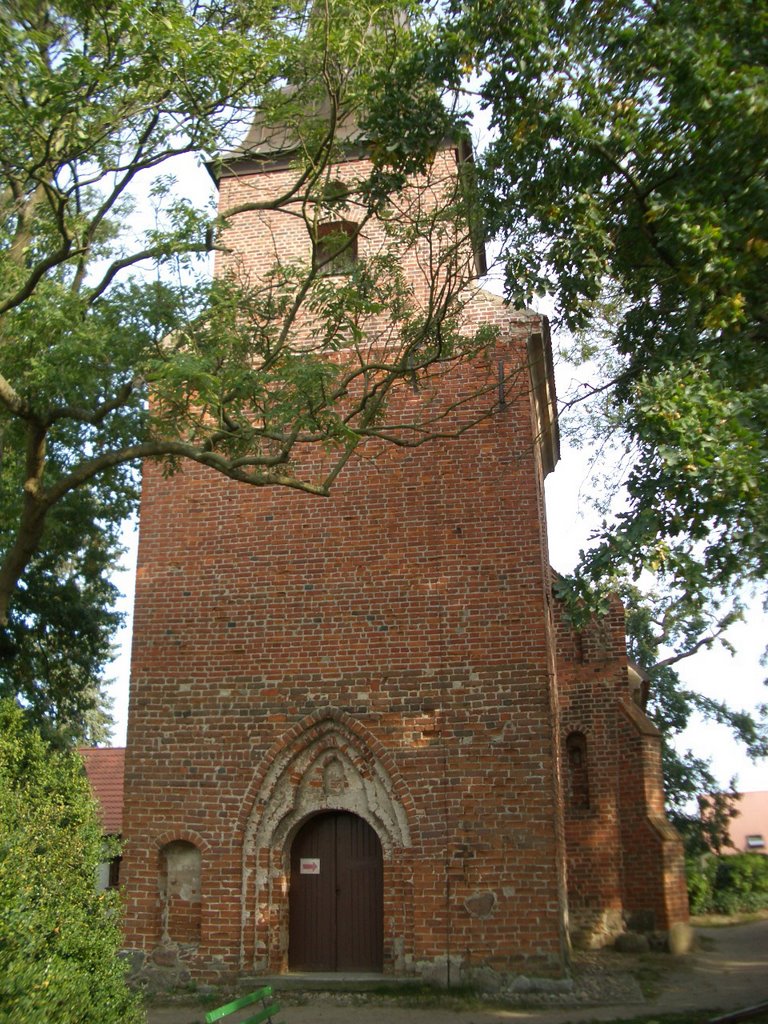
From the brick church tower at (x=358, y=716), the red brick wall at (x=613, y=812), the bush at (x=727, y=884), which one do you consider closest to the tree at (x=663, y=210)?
the brick church tower at (x=358, y=716)

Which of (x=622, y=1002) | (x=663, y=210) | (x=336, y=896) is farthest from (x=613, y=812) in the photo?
(x=663, y=210)

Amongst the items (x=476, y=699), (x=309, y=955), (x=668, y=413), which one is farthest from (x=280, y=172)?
(x=309, y=955)

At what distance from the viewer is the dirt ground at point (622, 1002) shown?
→ 9.85 meters

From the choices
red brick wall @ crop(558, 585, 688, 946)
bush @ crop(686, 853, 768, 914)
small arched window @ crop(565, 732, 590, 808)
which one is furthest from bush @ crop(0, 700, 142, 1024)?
bush @ crop(686, 853, 768, 914)

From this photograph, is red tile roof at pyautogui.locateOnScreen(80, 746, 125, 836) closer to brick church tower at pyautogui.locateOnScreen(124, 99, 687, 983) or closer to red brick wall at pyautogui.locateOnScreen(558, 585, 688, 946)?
brick church tower at pyautogui.locateOnScreen(124, 99, 687, 983)

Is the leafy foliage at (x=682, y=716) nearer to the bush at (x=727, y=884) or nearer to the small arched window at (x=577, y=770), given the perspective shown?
the bush at (x=727, y=884)

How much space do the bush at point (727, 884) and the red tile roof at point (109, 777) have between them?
13.7 metres

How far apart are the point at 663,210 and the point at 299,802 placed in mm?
7827

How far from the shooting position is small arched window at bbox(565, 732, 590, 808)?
49.0ft

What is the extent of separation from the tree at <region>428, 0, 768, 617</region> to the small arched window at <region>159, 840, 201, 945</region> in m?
6.39

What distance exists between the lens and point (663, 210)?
8.08 meters

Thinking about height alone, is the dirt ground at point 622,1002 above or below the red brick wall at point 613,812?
below

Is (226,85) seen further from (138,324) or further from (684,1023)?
(684,1023)

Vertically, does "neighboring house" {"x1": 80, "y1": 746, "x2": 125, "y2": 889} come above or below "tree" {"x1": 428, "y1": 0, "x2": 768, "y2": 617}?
below
